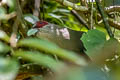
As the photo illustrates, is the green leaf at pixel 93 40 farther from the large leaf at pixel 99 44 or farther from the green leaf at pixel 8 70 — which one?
the green leaf at pixel 8 70

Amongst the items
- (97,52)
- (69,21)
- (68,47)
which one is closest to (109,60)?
(97,52)

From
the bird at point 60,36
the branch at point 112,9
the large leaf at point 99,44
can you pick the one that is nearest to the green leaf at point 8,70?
the large leaf at point 99,44

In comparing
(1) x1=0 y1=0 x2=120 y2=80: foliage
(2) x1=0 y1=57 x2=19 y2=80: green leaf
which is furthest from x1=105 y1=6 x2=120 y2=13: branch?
(2) x1=0 y1=57 x2=19 y2=80: green leaf

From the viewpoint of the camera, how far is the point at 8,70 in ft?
1.14

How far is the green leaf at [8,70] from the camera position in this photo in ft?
1.09

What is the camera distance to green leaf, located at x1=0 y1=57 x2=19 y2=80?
0.33 metres

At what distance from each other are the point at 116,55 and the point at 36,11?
483 millimetres

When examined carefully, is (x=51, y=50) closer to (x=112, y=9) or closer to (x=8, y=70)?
(x=8, y=70)

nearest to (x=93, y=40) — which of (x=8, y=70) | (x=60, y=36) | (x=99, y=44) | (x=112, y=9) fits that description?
(x=99, y=44)

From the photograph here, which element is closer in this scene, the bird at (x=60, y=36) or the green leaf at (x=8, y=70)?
the green leaf at (x=8, y=70)

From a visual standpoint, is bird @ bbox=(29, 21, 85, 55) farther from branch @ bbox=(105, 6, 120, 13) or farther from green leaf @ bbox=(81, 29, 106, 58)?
branch @ bbox=(105, 6, 120, 13)

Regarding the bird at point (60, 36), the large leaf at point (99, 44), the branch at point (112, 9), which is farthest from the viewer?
the branch at point (112, 9)

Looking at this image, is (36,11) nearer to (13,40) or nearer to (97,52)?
(97,52)

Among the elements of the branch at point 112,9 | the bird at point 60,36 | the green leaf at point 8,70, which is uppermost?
the green leaf at point 8,70
